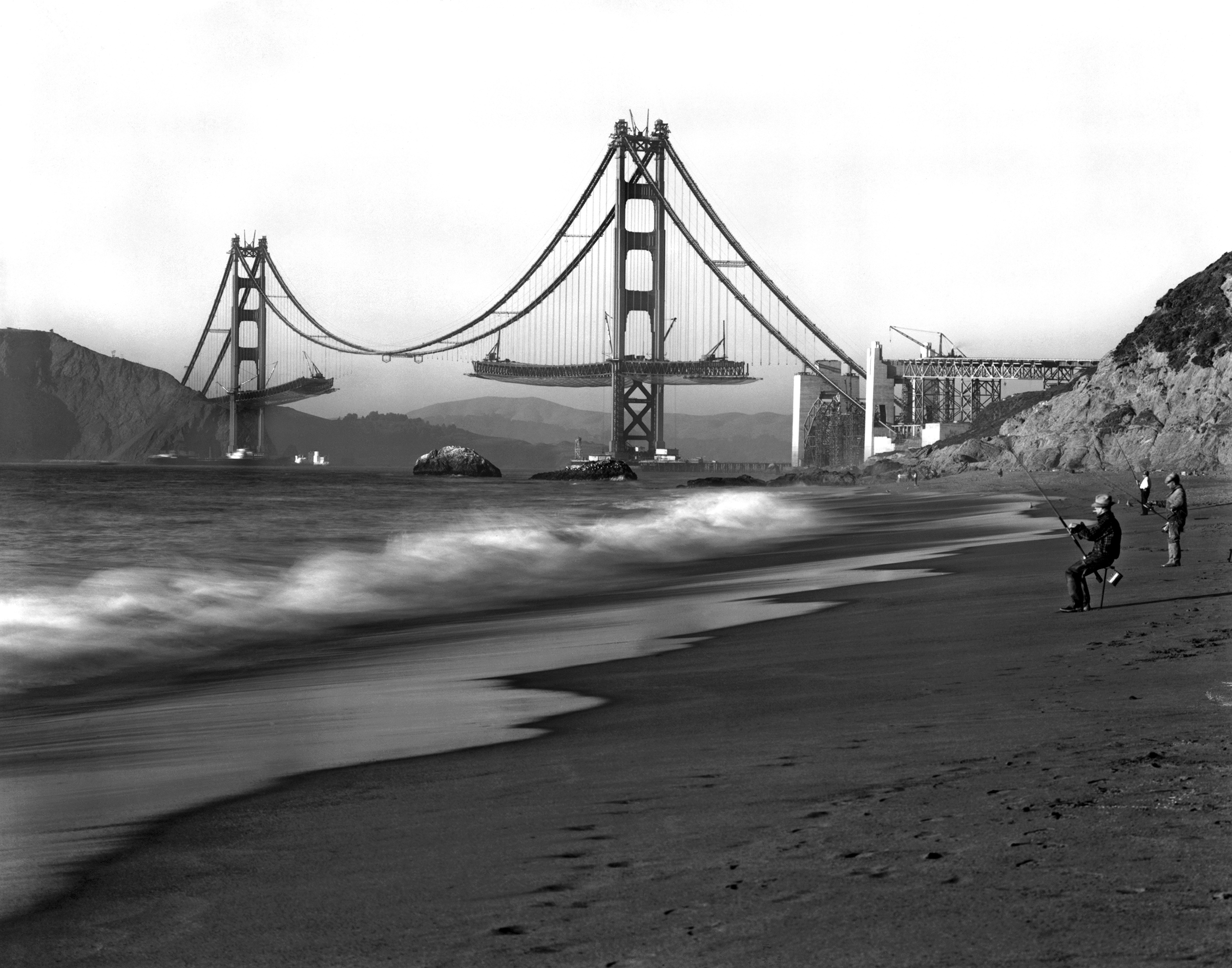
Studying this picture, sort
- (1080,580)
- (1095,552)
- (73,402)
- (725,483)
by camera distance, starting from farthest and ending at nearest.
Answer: (73,402), (725,483), (1095,552), (1080,580)

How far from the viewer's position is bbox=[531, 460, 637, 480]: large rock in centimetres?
8144

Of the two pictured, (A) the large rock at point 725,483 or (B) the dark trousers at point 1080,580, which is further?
(A) the large rock at point 725,483

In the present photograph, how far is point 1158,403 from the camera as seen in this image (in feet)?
147

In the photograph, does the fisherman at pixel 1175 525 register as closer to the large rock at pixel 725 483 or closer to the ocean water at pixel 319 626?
the ocean water at pixel 319 626

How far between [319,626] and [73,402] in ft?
483

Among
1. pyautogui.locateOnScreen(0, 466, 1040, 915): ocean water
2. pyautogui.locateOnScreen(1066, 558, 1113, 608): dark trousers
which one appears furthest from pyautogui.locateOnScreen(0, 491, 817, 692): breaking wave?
pyautogui.locateOnScreen(1066, 558, 1113, 608): dark trousers

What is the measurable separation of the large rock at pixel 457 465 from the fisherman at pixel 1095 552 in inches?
3458

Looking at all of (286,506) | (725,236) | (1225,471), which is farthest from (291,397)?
(1225,471)

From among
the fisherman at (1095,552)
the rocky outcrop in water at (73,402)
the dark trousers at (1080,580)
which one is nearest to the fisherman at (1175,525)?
the fisherman at (1095,552)

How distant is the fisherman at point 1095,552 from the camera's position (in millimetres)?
9000

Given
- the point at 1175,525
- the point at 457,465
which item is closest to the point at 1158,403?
the point at 1175,525

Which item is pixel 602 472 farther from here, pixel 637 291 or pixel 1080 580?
pixel 1080 580

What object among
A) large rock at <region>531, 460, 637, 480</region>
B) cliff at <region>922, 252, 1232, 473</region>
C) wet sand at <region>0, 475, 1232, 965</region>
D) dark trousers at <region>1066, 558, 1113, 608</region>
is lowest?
wet sand at <region>0, 475, 1232, 965</region>

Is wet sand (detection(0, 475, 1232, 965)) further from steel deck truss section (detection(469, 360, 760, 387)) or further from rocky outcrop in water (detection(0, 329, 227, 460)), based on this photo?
rocky outcrop in water (detection(0, 329, 227, 460))
